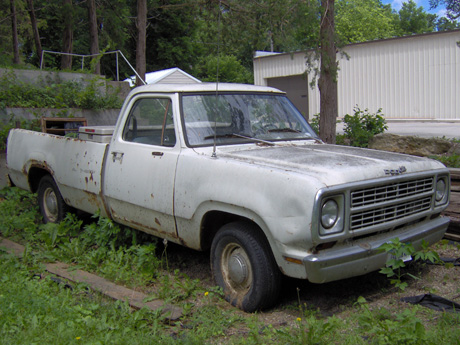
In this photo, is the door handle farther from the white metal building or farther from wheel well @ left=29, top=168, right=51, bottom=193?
the white metal building

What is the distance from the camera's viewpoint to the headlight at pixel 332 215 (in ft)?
11.5

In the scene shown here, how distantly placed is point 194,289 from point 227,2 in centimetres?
1148

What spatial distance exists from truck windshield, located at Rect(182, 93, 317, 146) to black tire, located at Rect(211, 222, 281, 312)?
37.5 inches

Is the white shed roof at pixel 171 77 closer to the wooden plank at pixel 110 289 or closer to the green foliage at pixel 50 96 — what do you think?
the green foliage at pixel 50 96

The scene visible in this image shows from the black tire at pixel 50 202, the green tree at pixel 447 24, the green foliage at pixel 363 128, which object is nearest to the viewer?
the black tire at pixel 50 202

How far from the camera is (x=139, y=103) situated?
17.4 feet

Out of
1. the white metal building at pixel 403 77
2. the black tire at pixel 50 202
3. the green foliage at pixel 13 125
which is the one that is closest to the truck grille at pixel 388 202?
the black tire at pixel 50 202

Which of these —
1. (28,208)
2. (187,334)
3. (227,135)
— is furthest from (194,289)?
(28,208)

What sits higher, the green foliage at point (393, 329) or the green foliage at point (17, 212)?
the green foliage at point (17, 212)

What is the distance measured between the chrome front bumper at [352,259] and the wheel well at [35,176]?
4.40m

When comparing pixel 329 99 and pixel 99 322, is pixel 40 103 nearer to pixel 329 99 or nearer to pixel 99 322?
pixel 329 99

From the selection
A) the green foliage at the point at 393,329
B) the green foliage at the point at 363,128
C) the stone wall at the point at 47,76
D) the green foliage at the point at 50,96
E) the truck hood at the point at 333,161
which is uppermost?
the stone wall at the point at 47,76

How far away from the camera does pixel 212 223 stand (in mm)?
4359

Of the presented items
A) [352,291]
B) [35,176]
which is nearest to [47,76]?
[35,176]
